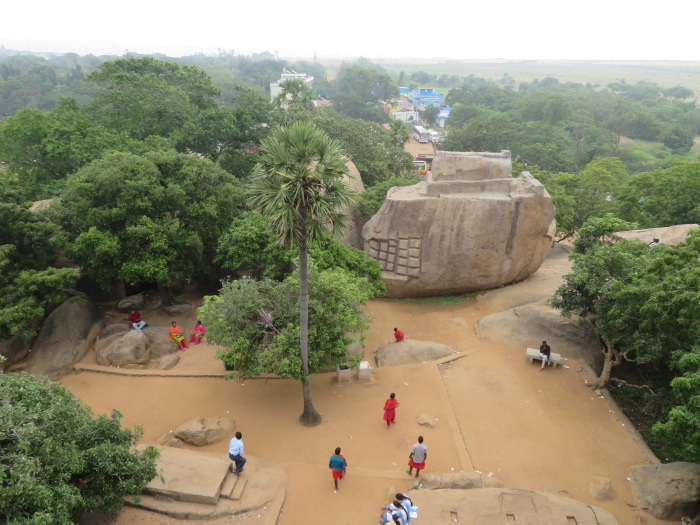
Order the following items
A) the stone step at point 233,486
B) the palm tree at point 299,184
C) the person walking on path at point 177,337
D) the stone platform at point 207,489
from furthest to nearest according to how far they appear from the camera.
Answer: the person walking on path at point 177,337, the stone step at point 233,486, the stone platform at point 207,489, the palm tree at point 299,184

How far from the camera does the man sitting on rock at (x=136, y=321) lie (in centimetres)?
1705

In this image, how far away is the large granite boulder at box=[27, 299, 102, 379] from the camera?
15250mm

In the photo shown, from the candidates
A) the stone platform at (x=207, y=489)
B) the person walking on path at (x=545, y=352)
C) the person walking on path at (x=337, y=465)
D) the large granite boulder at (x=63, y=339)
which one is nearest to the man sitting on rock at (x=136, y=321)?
the large granite boulder at (x=63, y=339)

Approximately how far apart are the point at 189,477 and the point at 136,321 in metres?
9.15

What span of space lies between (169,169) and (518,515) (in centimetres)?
1744

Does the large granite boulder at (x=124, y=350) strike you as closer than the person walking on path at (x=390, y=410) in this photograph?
No

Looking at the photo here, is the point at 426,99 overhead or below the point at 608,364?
overhead

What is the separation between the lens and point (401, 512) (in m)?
8.87

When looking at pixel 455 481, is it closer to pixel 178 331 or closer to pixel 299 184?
pixel 299 184

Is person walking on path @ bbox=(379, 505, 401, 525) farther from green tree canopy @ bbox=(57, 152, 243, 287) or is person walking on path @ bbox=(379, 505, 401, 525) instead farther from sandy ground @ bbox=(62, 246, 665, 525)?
green tree canopy @ bbox=(57, 152, 243, 287)

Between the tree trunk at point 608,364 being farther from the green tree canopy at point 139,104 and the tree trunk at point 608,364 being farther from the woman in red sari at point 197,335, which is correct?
the green tree canopy at point 139,104

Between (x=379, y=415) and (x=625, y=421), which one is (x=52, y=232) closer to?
(x=379, y=415)

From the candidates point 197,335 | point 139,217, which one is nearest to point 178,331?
point 197,335

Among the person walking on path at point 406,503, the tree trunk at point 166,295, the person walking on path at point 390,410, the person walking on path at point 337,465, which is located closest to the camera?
the person walking on path at point 406,503
